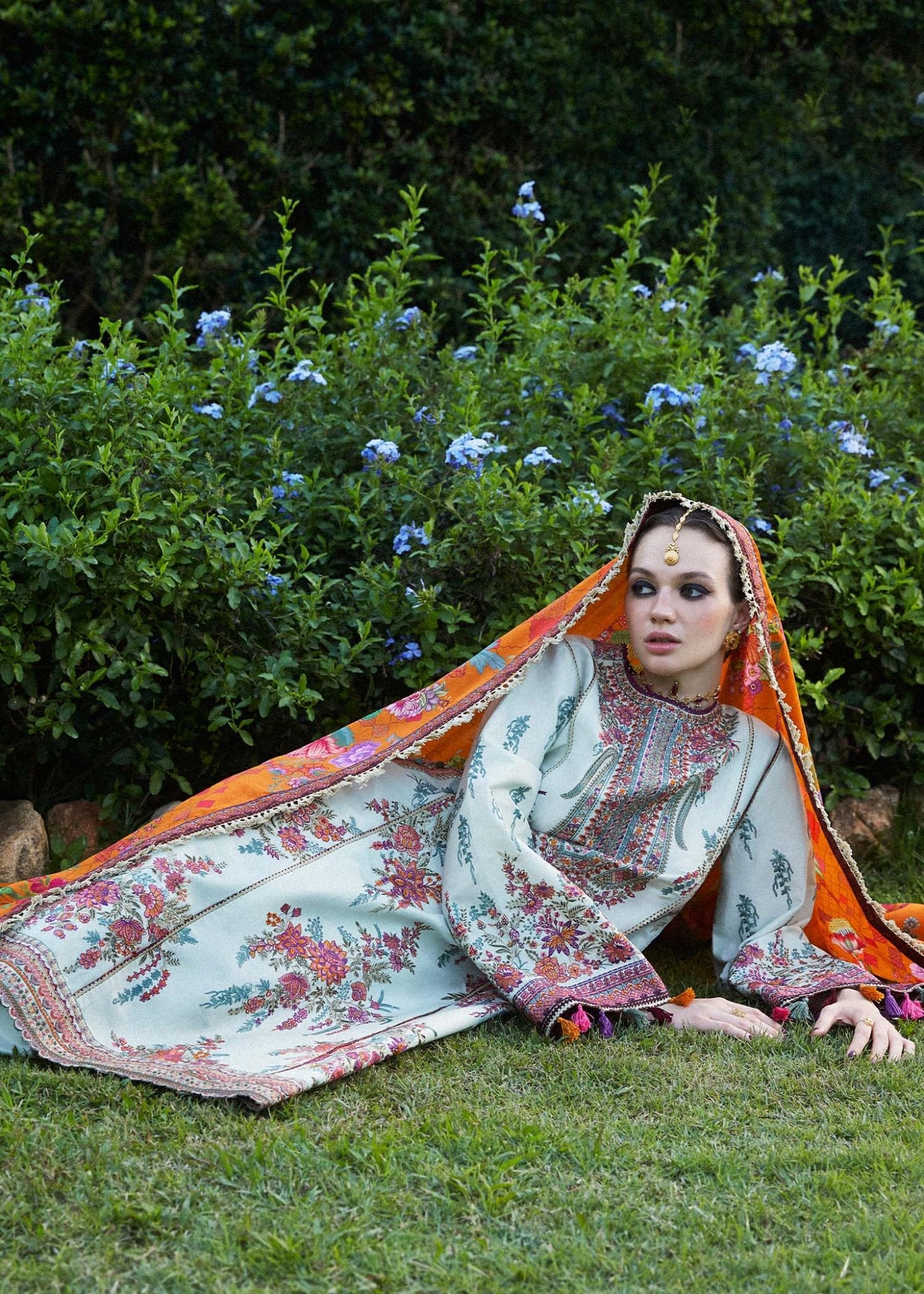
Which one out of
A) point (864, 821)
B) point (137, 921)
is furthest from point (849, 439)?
point (137, 921)

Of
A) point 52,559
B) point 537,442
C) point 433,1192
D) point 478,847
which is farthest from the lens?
point 537,442

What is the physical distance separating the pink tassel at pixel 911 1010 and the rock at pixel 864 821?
1144mm

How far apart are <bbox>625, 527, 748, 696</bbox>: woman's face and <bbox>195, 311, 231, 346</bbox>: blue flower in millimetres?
1839

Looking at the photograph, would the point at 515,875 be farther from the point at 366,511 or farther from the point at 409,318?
the point at 409,318

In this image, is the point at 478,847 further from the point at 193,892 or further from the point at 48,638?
the point at 48,638

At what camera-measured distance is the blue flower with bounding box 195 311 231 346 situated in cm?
463

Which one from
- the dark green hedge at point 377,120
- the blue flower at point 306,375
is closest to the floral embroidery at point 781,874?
the blue flower at point 306,375

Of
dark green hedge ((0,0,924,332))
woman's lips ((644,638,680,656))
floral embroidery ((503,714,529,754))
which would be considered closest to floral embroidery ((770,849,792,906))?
woman's lips ((644,638,680,656))

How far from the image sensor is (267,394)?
4.49m

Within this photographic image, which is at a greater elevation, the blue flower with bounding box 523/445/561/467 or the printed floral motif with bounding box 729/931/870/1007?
the blue flower with bounding box 523/445/561/467

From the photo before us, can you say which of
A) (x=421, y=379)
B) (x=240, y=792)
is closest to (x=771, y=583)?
(x=421, y=379)

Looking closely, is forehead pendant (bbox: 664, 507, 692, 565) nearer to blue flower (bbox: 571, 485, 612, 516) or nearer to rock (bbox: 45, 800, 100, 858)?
blue flower (bbox: 571, 485, 612, 516)

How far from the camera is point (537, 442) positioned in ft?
14.9

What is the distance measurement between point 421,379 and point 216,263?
2186 millimetres
